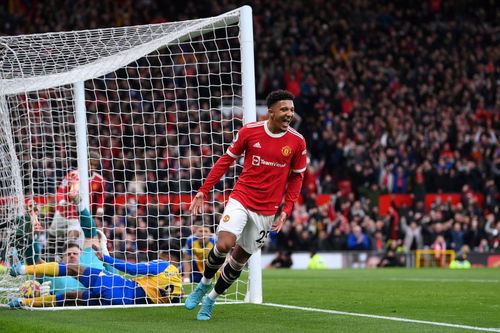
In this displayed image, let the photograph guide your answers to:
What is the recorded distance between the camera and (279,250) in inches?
1102

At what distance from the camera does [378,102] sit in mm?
34750

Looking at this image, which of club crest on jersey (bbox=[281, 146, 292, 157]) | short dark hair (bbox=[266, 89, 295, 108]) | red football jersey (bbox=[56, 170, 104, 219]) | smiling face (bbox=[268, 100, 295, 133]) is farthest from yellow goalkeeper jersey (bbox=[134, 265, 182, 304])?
short dark hair (bbox=[266, 89, 295, 108])

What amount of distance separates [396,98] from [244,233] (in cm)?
2575

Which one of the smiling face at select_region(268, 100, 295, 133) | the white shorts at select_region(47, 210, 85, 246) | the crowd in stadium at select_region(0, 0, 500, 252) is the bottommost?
the white shorts at select_region(47, 210, 85, 246)

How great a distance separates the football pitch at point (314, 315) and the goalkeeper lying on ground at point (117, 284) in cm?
55

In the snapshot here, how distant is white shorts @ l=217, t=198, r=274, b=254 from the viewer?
978cm

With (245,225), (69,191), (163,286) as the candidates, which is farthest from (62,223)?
(245,225)

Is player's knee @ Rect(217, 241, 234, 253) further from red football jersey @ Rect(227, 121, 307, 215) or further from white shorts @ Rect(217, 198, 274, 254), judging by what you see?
red football jersey @ Rect(227, 121, 307, 215)

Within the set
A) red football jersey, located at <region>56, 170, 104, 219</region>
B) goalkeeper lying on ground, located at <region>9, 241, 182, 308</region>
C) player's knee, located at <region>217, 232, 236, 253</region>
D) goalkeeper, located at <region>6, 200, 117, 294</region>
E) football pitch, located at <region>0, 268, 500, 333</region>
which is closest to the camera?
football pitch, located at <region>0, 268, 500, 333</region>

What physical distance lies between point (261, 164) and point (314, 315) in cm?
164

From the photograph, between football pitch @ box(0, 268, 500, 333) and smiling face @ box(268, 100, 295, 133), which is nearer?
football pitch @ box(0, 268, 500, 333)

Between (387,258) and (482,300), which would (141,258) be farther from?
(482,300)

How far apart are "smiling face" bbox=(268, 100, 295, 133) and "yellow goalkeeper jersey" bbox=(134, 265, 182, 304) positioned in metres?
2.84

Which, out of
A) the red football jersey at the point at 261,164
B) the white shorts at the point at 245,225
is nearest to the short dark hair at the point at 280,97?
the red football jersey at the point at 261,164
